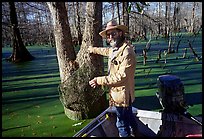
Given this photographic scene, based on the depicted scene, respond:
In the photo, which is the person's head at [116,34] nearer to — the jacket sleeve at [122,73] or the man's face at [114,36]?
the man's face at [114,36]

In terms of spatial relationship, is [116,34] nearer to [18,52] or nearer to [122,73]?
[122,73]

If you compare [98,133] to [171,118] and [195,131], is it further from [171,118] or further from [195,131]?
[195,131]

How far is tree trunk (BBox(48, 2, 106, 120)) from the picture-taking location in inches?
202

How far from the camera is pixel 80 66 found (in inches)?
210

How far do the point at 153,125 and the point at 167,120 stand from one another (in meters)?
0.29

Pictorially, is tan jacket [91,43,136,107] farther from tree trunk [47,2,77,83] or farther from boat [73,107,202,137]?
tree trunk [47,2,77,83]

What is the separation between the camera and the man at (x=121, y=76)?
10.5ft

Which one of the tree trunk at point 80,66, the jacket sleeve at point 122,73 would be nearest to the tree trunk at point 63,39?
the tree trunk at point 80,66

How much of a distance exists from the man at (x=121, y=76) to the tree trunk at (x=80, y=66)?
154 centimetres

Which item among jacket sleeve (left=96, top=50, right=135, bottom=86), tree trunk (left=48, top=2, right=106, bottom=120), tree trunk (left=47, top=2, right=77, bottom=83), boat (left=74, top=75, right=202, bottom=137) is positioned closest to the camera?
jacket sleeve (left=96, top=50, right=135, bottom=86)

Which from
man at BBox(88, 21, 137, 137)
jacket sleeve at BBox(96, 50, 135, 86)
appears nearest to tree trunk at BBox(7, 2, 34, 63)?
man at BBox(88, 21, 137, 137)

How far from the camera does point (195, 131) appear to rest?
12.1ft

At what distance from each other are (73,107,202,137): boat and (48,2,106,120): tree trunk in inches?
47.8

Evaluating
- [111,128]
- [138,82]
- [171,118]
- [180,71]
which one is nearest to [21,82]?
[138,82]
